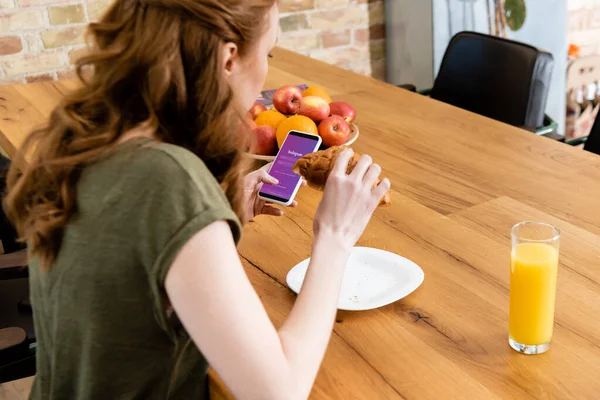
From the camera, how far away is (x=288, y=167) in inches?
54.8

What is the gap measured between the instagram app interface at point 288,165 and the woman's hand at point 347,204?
0.30 meters

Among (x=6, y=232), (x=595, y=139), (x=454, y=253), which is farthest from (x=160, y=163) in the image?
(x=595, y=139)

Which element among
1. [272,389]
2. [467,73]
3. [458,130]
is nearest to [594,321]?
[272,389]

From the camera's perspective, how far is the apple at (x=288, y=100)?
1.70 m

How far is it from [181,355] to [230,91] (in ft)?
1.18

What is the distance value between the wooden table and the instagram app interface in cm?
6

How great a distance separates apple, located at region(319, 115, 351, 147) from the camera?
1577 millimetres

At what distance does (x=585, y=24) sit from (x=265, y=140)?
2.67 meters

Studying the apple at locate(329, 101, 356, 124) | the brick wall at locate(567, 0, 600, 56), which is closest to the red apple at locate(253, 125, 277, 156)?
the apple at locate(329, 101, 356, 124)

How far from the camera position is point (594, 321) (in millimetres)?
994

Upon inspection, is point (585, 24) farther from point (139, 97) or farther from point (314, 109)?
point (139, 97)

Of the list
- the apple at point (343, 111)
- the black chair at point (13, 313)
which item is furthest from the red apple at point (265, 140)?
the black chair at point (13, 313)

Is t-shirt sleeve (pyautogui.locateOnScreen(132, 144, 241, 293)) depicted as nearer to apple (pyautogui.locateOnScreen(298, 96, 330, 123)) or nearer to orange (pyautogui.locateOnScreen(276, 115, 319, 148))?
orange (pyautogui.locateOnScreen(276, 115, 319, 148))

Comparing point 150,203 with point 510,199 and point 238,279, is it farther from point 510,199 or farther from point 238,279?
point 510,199
